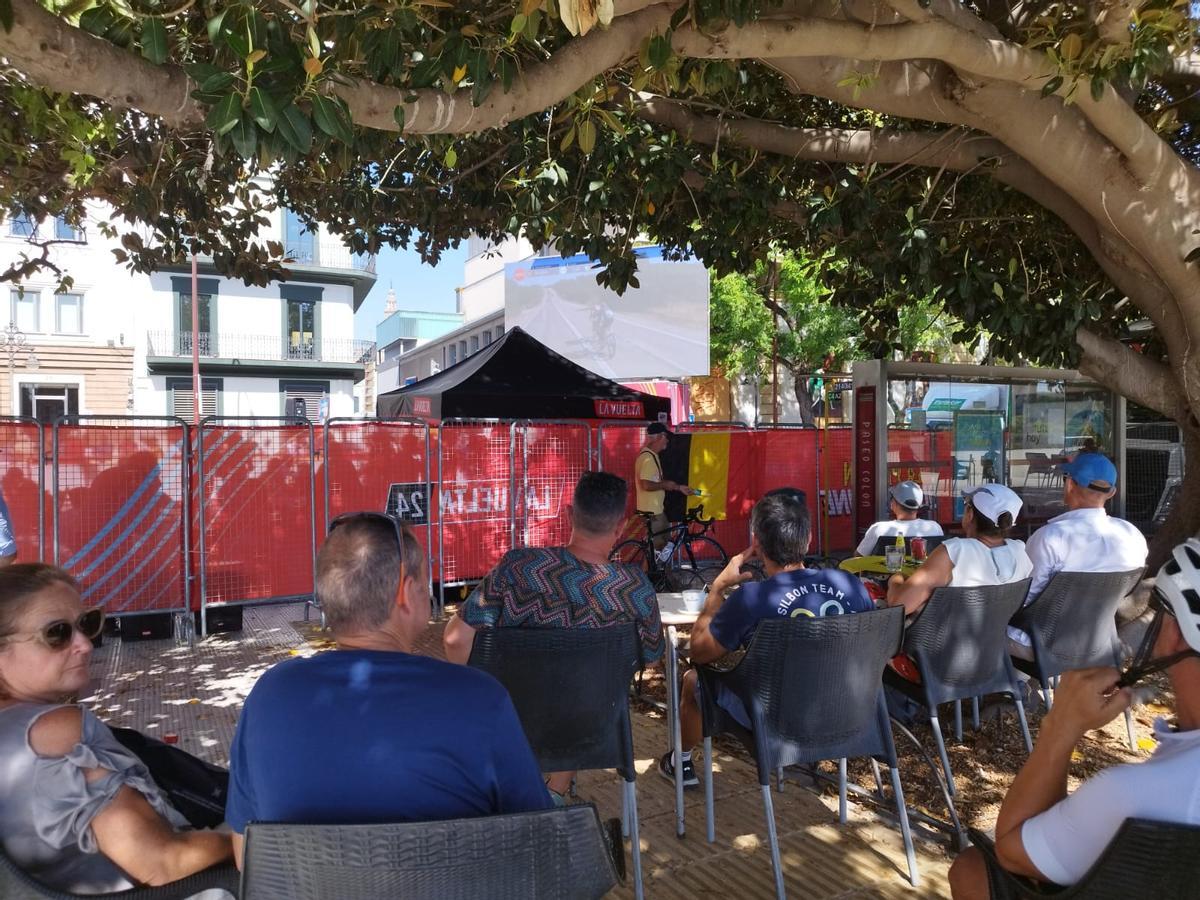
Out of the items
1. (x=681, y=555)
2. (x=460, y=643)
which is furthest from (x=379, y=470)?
(x=460, y=643)

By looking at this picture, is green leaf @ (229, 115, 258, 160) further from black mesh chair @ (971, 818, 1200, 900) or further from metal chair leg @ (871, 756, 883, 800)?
metal chair leg @ (871, 756, 883, 800)

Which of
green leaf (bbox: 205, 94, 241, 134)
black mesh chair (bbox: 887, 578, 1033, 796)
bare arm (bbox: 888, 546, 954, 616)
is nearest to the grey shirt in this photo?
green leaf (bbox: 205, 94, 241, 134)

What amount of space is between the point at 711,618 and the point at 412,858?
2091mm

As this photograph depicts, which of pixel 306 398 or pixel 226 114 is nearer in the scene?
pixel 226 114

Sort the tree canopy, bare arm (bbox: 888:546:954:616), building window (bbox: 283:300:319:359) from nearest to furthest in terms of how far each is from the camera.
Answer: the tree canopy → bare arm (bbox: 888:546:954:616) → building window (bbox: 283:300:319:359)

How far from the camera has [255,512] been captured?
7.89 m

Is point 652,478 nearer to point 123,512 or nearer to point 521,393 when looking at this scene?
point 521,393

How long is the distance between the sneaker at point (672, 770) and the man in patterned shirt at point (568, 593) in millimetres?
928

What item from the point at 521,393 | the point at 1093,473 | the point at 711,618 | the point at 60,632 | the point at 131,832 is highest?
the point at 521,393

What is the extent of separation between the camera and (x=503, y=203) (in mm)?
7457

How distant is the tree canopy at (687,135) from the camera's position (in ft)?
10.7

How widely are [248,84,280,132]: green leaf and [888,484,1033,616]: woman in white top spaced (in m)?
3.27

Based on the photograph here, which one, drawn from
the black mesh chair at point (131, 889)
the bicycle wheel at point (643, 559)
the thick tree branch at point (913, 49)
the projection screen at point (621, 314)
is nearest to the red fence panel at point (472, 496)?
the bicycle wheel at point (643, 559)

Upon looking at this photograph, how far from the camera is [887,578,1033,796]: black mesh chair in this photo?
373cm
